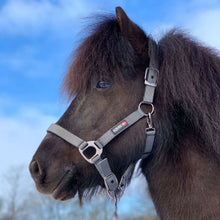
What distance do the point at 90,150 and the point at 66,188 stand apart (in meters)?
0.42

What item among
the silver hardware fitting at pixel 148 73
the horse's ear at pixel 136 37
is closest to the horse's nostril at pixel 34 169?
the silver hardware fitting at pixel 148 73

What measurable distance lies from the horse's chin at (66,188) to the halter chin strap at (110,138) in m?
0.24

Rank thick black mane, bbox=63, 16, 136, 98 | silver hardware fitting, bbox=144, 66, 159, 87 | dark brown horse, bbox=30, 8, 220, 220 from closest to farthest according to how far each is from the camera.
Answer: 1. dark brown horse, bbox=30, 8, 220, 220
2. silver hardware fitting, bbox=144, 66, 159, 87
3. thick black mane, bbox=63, 16, 136, 98

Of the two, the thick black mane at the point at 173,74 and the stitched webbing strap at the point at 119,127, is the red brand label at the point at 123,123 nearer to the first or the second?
the stitched webbing strap at the point at 119,127

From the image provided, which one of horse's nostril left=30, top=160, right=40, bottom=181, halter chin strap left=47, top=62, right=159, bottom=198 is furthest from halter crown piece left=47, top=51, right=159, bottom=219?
horse's nostril left=30, top=160, right=40, bottom=181

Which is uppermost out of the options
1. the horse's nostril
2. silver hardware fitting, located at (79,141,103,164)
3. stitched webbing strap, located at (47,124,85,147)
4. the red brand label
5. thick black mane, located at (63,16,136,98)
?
thick black mane, located at (63,16,136,98)

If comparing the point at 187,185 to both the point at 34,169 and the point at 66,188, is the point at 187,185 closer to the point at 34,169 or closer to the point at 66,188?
the point at 66,188

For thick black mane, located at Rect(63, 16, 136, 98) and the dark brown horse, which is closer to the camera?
the dark brown horse

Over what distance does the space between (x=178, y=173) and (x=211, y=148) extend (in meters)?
0.37

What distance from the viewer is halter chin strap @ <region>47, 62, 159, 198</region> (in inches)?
96.2

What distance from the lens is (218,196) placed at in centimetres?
222

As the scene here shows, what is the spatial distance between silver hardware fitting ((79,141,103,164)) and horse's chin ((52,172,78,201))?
215 millimetres

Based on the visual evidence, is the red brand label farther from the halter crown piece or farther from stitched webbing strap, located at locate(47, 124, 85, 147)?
stitched webbing strap, located at locate(47, 124, 85, 147)

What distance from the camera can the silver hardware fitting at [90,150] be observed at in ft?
7.98
